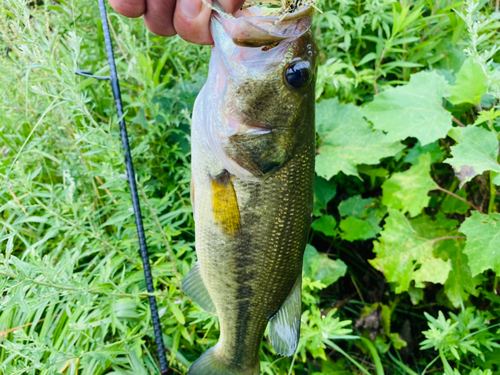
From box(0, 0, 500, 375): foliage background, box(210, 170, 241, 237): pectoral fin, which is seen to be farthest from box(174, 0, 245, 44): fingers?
box(0, 0, 500, 375): foliage background

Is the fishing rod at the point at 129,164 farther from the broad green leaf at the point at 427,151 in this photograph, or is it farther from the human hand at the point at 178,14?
the broad green leaf at the point at 427,151

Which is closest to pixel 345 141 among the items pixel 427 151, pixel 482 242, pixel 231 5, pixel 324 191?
pixel 324 191

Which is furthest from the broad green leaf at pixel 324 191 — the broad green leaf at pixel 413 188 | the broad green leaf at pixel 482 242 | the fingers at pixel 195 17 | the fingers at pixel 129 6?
the fingers at pixel 129 6

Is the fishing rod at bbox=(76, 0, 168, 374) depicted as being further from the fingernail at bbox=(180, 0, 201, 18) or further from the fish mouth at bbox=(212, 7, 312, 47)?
the fish mouth at bbox=(212, 7, 312, 47)

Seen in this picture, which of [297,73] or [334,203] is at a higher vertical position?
[297,73]

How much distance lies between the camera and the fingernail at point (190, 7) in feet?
3.41

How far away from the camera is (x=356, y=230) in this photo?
221 cm

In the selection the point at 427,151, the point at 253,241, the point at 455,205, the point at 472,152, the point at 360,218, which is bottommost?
the point at 360,218

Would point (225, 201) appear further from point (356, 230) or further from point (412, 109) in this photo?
point (412, 109)

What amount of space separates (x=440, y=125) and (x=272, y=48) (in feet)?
4.43

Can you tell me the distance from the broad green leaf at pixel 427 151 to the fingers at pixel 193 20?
5.48 feet

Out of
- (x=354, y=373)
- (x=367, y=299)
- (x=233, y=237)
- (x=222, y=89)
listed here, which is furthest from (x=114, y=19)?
(x=354, y=373)

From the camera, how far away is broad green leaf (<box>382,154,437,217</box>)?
2068 mm

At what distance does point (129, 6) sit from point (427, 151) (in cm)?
193
